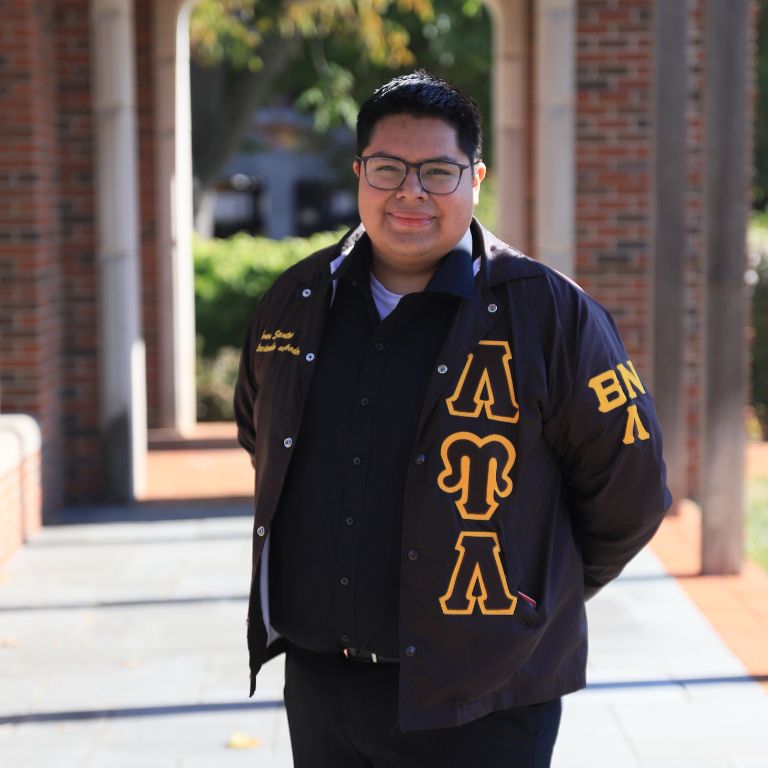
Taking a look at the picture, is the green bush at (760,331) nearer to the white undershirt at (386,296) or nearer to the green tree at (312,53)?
the green tree at (312,53)

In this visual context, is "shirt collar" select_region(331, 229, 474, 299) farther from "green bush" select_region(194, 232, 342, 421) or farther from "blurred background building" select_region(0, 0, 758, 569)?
"green bush" select_region(194, 232, 342, 421)

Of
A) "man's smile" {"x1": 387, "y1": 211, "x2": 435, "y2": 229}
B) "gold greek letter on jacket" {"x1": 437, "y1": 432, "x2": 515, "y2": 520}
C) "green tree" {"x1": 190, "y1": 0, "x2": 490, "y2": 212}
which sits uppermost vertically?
"green tree" {"x1": 190, "y1": 0, "x2": 490, "y2": 212}

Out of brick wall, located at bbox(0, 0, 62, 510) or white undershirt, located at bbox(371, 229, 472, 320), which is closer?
white undershirt, located at bbox(371, 229, 472, 320)

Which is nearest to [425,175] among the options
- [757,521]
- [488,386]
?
[488,386]

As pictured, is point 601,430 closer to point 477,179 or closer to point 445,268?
point 445,268

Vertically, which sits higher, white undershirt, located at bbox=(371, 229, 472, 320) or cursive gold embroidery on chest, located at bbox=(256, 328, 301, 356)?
white undershirt, located at bbox=(371, 229, 472, 320)

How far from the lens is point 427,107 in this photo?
2566 mm

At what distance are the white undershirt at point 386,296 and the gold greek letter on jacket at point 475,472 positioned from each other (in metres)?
0.32

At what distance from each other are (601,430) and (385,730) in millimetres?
668

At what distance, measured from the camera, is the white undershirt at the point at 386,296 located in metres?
2.68

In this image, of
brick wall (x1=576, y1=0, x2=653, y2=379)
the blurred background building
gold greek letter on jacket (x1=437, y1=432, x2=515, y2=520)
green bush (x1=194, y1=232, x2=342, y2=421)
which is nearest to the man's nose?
gold greek letter on jacket (x1=437, y1=432, x2=515, y2=520)

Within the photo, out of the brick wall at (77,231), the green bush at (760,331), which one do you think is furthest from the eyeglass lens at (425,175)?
the green bush at (760,331)

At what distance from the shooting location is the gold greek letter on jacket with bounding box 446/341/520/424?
2518mm

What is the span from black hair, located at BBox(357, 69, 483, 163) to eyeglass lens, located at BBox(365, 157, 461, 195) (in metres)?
0.06
